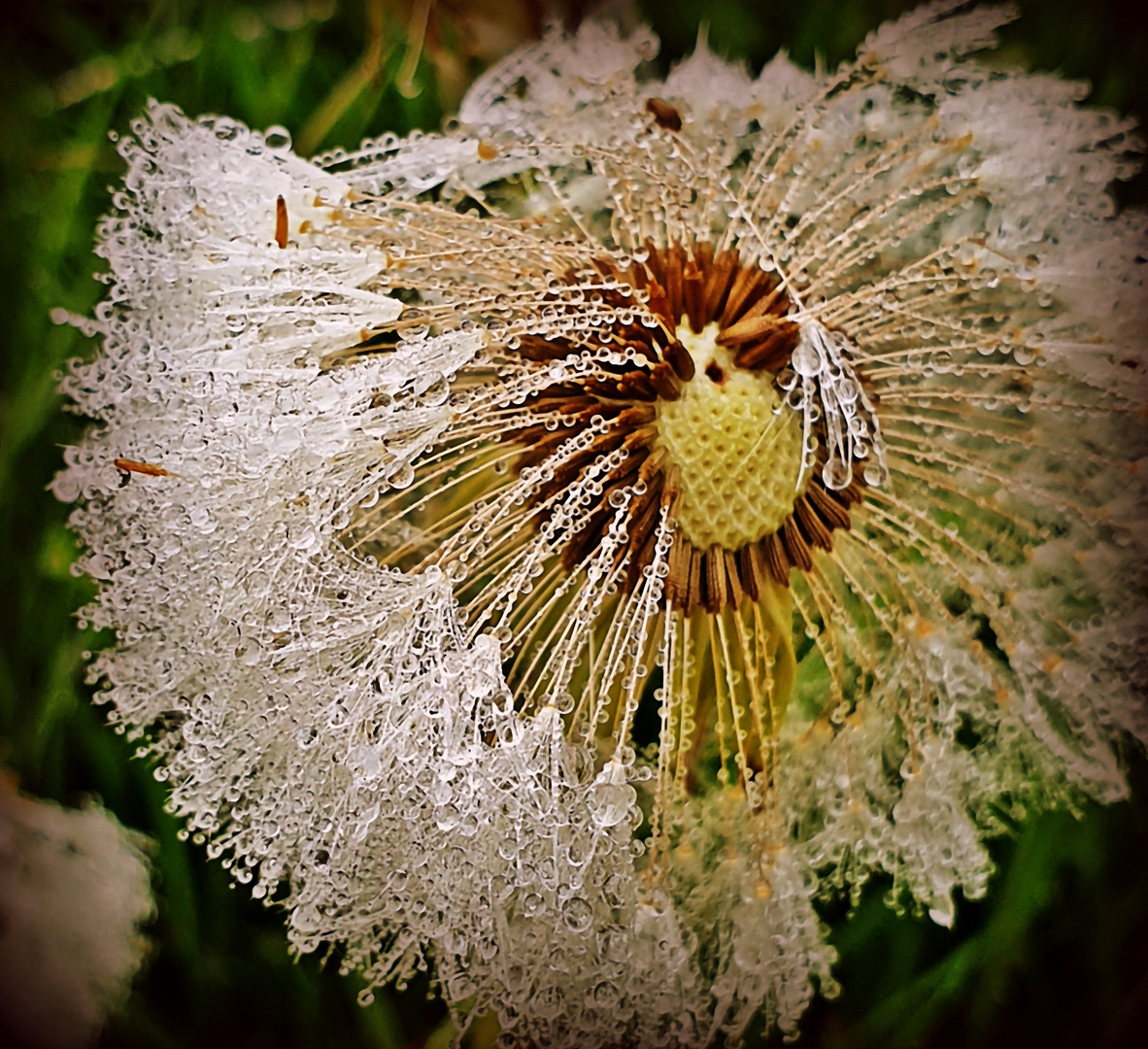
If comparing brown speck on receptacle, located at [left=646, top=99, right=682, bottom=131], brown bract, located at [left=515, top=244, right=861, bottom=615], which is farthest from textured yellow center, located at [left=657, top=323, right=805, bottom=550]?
brown speck on receptacle, located at [left=646, top=99, right=682, bottom=131]

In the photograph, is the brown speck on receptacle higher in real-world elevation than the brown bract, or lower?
higher

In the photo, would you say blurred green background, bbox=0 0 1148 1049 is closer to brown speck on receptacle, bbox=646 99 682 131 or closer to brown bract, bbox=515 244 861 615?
brown speck on receptacle, bbox=646 99 682 131

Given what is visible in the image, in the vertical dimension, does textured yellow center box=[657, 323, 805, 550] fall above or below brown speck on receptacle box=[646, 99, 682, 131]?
below

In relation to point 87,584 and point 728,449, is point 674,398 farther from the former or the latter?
point 87,584

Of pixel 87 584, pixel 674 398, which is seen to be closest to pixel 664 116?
pixel 674 398

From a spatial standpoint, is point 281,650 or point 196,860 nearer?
point 281,650

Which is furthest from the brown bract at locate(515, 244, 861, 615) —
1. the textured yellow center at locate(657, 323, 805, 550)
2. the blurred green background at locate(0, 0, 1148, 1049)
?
the blurred green background at locate(0, 0, 1148, 1049)

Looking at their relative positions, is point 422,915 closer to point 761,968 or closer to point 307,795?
point 307,795

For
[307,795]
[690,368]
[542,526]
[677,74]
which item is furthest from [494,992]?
[677,74]
